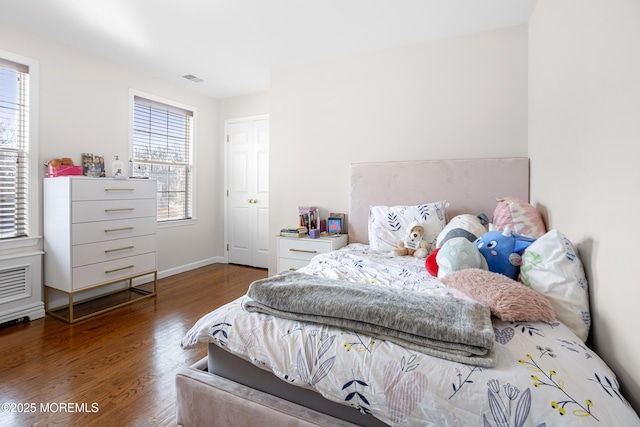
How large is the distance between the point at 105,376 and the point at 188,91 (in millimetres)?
3437

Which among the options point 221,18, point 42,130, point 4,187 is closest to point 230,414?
point 221,18

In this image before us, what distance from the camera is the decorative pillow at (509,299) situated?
1059mm

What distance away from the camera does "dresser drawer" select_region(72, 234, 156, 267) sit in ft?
8.41

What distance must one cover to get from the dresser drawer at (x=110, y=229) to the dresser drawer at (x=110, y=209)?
0.04 metres

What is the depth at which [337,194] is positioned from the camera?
3.24 metres

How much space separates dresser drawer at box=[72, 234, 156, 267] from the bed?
1.94 m

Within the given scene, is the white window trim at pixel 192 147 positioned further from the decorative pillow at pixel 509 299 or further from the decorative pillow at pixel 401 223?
the decorative pillow at pixel 509 299

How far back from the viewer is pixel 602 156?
114cm

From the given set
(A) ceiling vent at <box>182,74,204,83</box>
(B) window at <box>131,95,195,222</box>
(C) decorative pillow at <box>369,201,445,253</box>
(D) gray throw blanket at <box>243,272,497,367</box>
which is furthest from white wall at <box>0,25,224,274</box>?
(D) gray throw blanket at <box>243,272,497,367</box>

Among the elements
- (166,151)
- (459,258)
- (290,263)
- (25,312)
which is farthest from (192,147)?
(459,258)

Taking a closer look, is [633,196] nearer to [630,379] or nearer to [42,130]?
[630,379]

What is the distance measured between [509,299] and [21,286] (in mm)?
3417

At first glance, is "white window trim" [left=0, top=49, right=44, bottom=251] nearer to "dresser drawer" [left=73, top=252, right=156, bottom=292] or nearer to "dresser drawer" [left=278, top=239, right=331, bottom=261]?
"dresser drawer" [left=73, top=252, right=156, bottom=292]

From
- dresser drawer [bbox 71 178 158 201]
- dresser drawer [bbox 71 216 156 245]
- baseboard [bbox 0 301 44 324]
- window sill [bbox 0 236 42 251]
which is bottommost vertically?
baseboard [bbox 0 301 44 324]
